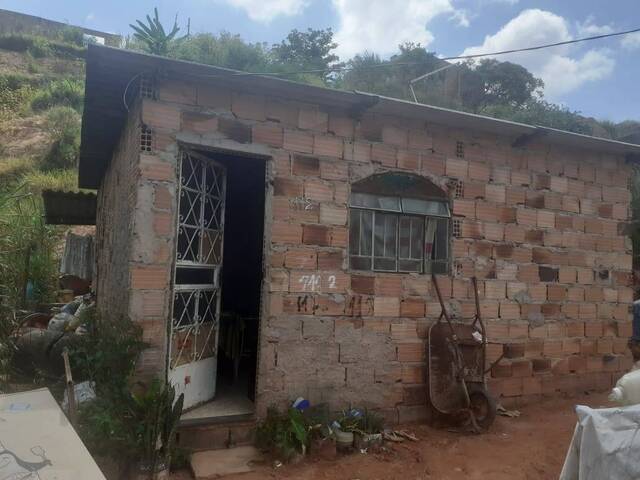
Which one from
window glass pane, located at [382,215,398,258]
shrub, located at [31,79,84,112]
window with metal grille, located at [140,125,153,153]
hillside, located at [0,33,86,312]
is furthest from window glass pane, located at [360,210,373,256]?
shrub, located at [31,79,84,112]

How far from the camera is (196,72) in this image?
14.8ft

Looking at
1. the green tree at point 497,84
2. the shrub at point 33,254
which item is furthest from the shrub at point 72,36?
the green tree at point 497,84

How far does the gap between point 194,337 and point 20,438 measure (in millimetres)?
2152

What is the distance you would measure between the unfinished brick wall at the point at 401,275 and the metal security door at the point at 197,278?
291 millimetres

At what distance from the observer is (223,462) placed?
14.0 ft

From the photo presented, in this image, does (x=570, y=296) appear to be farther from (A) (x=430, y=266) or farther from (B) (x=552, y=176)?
→ (A) (x=430, y=266)

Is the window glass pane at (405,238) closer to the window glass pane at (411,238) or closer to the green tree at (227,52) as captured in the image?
the window glass pane at (411,238)

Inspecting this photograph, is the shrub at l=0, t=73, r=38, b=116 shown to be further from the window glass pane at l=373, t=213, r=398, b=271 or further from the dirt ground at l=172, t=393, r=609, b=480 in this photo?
the dirt ground at l=172, t=393, r=609, b=480

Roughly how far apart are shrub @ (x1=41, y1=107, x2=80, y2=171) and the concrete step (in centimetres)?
1764

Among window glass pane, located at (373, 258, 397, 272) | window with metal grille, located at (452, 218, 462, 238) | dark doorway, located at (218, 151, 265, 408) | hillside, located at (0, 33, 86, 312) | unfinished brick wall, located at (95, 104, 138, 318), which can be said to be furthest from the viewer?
hillside, located at (0, 33, 86, 312)

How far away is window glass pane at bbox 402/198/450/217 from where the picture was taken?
5676mm

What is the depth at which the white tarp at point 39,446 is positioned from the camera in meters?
2.62

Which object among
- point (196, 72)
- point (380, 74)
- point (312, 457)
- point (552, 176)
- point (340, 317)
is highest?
point (380, 74)

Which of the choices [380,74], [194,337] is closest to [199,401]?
[194,337]
